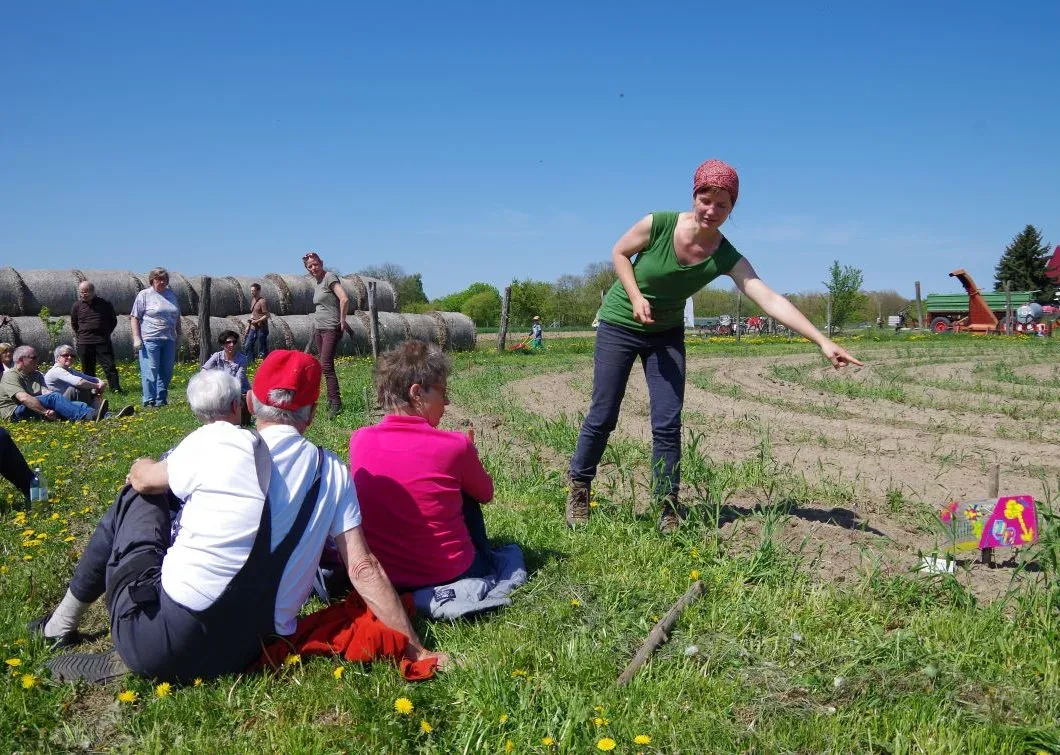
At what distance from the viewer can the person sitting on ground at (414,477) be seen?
318cm

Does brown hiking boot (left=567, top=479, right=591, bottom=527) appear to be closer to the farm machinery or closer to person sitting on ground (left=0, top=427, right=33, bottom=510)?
person sitting on ground (left=0, top=427, right=33, bottom=510)

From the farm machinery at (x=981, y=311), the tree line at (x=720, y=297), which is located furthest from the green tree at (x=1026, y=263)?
the farm machinery at (x=981, y=311)

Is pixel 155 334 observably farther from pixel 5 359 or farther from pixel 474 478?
pixel 474 478

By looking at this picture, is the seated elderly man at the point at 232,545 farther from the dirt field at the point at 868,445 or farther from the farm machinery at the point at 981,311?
the farm machinery at the point at 981,311

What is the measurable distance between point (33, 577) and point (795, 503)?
13.0ft

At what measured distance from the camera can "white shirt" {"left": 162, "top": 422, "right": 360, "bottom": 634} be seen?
2535 millimetres

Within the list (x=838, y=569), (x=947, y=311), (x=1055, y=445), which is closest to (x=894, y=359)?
(x=1055, y=445)

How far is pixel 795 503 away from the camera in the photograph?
15.5 ft

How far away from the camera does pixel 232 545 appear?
2.54 metres

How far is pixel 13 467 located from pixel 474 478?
139 inches

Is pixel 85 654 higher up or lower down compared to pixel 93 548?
lower down

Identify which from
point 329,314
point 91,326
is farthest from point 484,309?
point 329,314

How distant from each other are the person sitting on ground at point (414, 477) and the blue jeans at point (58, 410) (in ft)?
24.5

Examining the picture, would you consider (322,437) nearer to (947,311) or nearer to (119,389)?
(119,389)
